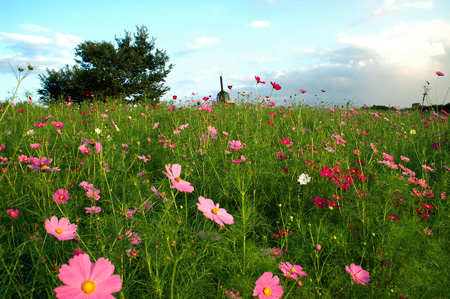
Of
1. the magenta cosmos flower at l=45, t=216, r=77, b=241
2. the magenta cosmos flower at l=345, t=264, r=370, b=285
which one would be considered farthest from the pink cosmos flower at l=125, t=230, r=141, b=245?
the magenta cosmos flower at l=345, t=264, r=370, b=285

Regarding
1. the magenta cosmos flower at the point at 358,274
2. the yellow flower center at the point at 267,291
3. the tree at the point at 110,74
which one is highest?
the tree at the point at 110,74

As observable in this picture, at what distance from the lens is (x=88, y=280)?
675 mm

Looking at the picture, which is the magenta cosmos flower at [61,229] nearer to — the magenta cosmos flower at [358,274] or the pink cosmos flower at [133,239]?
the pink cosmos flower at [133,239]

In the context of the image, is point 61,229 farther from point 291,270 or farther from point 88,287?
point 291,270

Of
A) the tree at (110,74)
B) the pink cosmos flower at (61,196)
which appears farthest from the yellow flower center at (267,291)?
the tree at (110,74)

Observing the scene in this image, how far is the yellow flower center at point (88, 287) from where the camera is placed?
66 cm

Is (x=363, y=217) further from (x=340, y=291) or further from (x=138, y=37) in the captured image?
(x=138, y=37)

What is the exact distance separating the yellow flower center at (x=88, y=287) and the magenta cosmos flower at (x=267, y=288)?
504mm

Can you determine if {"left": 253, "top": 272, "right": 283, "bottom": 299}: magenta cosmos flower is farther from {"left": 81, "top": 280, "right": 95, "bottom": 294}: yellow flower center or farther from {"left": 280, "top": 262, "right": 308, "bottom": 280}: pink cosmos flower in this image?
{"left": 81, "top": 280, "right": 95, "bottom": 294}: yellow flower center

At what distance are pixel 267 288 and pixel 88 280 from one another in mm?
553

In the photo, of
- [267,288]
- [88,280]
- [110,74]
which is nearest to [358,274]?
[267,288]

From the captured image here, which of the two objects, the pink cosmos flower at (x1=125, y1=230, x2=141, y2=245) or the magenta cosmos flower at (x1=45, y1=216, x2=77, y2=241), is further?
the pink cosmos flower at (x1=125, y1=230, x2=141, y2=245)

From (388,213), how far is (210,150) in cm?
132

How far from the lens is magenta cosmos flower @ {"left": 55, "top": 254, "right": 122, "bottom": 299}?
65 centimetres
